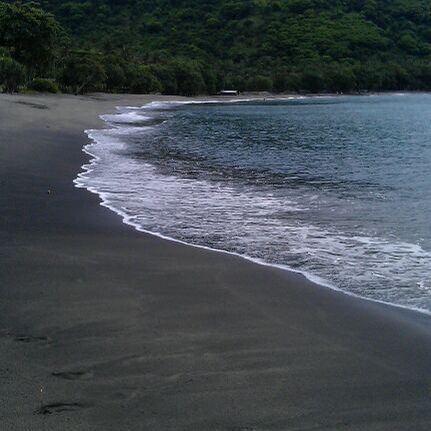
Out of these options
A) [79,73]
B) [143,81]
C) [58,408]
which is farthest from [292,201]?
[143,81]

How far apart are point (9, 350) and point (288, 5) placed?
601 ft

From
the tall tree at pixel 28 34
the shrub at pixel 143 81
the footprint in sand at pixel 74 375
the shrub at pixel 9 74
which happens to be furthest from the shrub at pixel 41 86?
the footprint in sand at pixel 74 375

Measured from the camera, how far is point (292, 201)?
1475 cm

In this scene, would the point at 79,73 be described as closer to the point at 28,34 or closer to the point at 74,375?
the point at 28,34

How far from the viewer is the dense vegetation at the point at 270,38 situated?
143m

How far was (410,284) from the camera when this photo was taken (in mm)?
8078

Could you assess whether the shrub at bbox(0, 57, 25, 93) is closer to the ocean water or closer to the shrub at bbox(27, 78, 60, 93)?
the shrub at bbox(27, 78, 60, 93)

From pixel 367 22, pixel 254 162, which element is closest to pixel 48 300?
pixel 254 162

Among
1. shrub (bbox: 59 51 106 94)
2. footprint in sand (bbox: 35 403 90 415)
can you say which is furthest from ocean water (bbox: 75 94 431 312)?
shrub (bbox: 59 51 106 94)

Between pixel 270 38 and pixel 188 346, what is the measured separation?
164 meters

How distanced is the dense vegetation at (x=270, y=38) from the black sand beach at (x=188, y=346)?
109353mm

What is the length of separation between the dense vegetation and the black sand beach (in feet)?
359

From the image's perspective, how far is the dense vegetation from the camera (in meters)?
143

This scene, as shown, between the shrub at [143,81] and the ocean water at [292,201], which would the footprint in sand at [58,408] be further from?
the shrub at [143,81]
